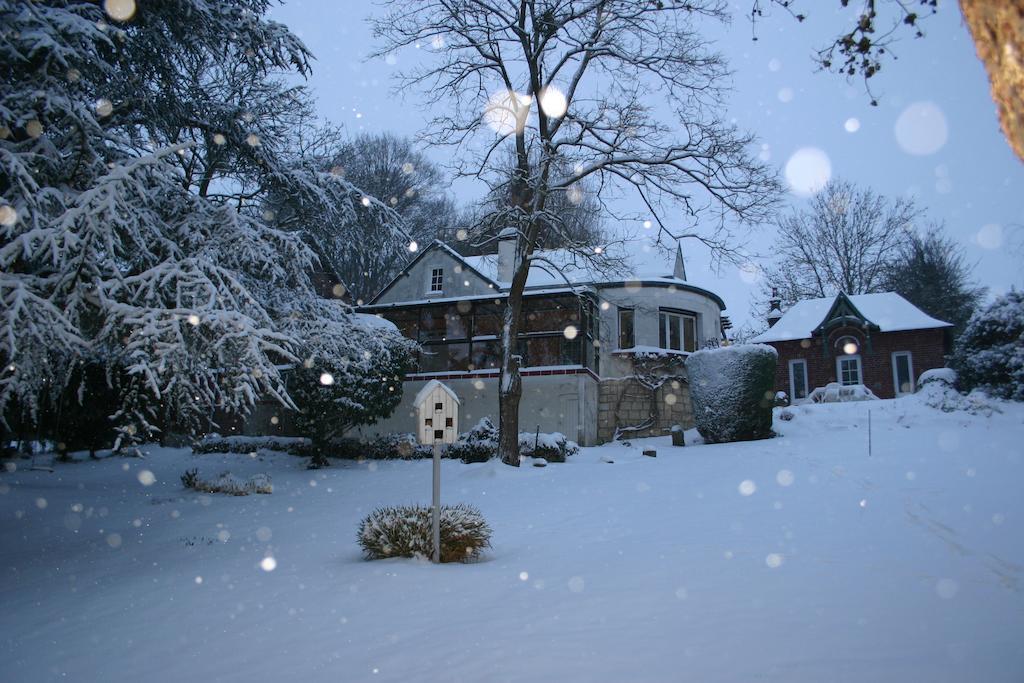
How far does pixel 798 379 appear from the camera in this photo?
2933 cm

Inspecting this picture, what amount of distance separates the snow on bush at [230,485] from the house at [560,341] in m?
7.27

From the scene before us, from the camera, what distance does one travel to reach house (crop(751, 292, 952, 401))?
1054 inches

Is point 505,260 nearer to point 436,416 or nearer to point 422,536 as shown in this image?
point 436,416

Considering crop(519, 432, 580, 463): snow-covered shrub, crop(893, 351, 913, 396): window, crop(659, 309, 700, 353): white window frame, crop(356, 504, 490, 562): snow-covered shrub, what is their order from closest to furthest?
crop(356, 504, 490, 562): snow-covered shrub, crop(519, 432, 580, 463): snow-covered shrub, crop(659, 309, 700, 353): white window frame, crop(893, 351, 913, 396): window

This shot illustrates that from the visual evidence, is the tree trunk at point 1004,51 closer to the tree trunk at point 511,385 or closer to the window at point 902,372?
the tree trunk at point 511,385

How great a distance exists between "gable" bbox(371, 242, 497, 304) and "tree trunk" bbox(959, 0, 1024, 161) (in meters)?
21.4

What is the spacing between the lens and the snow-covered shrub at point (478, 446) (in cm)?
1684

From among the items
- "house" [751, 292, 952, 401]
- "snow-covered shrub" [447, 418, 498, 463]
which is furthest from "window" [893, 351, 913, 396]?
"snow-covered shrub" [447, 418, 498, 463]

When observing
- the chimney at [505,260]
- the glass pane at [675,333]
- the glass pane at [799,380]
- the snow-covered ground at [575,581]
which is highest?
the chimney at [505,260]

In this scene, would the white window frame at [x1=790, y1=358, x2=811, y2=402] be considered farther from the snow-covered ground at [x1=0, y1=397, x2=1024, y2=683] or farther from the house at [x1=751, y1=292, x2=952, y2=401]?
the snow-covered ground at [x1=0, y1=397, x2=1024, y2=683]

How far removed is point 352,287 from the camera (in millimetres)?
31953

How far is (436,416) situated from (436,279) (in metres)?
17.2

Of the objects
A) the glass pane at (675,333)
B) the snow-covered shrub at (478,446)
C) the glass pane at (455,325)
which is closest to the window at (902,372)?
the glass pane at (675,333)

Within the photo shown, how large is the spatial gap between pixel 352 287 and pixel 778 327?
19.8 meters
